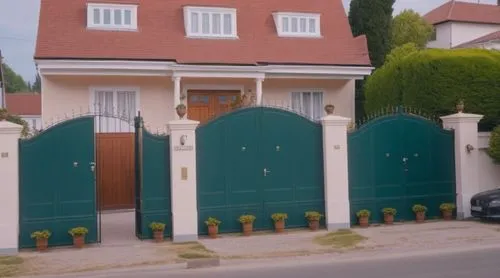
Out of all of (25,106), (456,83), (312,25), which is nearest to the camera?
(456,83)

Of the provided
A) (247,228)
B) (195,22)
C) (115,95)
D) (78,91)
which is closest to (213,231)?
(247,228)

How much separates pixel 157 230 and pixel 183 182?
1.17m

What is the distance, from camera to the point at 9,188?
43.4 ft

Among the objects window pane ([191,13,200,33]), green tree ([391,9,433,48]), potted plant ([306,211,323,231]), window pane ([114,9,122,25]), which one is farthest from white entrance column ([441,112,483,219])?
green tree ([391,9,433,48])

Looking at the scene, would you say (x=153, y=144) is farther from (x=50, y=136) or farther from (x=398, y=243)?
(x=398, y=243)

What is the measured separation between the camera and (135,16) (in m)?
22.7

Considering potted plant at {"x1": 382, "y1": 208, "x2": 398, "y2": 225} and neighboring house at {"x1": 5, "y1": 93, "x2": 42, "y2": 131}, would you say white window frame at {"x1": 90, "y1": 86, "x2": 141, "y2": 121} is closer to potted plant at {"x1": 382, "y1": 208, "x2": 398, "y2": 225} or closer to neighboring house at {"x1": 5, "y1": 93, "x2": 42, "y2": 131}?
potted plant at {"x1": 382, "y1": 208, "x2": 398, "y2": 225}

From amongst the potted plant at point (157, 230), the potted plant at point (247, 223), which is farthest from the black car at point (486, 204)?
the potted plant at point (157, 230)

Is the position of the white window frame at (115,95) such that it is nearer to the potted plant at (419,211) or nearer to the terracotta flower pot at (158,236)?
the terracotta flower pot at (158,236)

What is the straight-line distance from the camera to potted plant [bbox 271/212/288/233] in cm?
1509

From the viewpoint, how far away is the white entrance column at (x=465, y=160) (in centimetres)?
1681

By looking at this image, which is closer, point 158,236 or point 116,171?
point 158,236

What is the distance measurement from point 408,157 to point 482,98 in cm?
366

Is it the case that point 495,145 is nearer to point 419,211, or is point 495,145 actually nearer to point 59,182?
point 419,211
